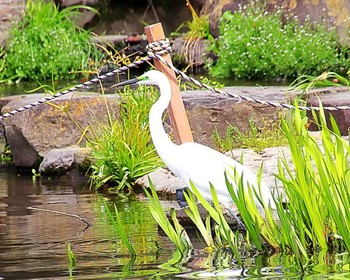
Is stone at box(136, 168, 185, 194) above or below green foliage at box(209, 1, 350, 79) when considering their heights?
below

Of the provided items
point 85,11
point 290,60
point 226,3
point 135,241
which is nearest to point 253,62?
point 290,60

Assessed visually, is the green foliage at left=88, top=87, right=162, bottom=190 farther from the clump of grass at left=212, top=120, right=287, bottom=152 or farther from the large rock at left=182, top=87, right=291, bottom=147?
the clump of grass at left=212, top=120, right=287, bottom=152

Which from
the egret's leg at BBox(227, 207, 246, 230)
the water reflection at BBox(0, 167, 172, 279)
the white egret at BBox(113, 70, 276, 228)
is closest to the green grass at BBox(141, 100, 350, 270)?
the water reflection at BBox(0, 167, 172, 279)

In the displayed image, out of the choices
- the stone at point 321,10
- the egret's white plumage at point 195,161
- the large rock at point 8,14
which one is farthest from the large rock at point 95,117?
the large rock at point 8,14

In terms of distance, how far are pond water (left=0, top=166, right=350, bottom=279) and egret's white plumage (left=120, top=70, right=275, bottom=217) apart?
0.36 m

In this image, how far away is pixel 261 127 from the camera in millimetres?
9047

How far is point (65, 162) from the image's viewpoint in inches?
363

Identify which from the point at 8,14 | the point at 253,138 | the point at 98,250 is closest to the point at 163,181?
the point at 253,138

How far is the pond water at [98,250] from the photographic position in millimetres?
5027

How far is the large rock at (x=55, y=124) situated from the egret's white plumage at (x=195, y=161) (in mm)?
2855

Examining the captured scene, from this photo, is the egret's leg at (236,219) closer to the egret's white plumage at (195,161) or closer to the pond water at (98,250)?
the egret's white plumage at (195,161)

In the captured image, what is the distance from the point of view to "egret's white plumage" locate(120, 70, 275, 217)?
20.4 ft

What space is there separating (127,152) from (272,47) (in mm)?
5336

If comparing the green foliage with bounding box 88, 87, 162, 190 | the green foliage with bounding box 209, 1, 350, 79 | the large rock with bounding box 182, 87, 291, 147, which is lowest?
the green foliage with bounding box 88, 87, 162, 190
